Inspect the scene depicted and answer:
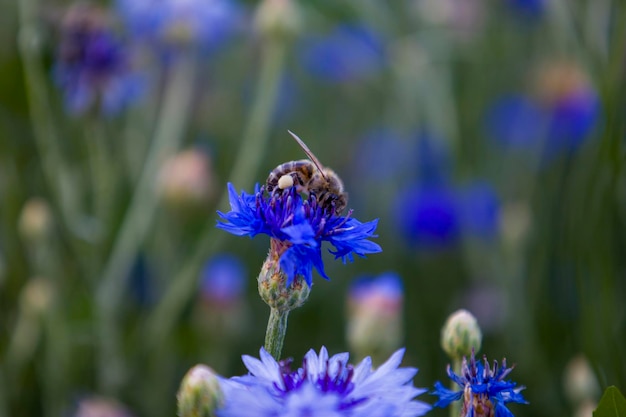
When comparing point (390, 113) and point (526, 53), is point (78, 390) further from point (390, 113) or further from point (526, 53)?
point (526, 53)

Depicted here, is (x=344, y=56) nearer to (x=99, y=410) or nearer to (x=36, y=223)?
(x=36, y=223)

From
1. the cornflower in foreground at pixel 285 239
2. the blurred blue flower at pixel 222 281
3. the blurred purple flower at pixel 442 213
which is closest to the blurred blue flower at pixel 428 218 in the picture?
the blurred purple flower at pixel 442 213

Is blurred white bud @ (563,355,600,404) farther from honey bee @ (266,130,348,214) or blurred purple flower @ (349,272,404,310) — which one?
honey bee @ (266,130,348,214)

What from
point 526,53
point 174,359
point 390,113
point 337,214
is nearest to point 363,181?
point 390,113

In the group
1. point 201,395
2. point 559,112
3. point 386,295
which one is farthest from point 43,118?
point 559,112

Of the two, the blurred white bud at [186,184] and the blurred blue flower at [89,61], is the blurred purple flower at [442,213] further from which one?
the blurred blue flower at [89,61]
